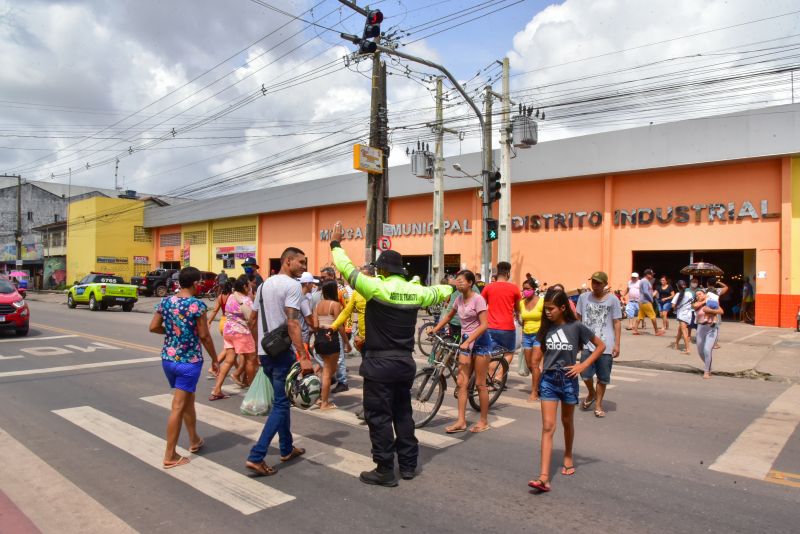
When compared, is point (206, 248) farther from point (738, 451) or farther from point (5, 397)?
point (738, 451)

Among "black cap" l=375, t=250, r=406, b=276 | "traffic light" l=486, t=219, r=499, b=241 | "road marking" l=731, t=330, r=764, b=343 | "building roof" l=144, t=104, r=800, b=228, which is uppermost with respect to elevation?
"building roof" l=144, t=104, r=800, b=228

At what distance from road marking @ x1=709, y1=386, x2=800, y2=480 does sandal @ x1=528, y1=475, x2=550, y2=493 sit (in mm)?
1753

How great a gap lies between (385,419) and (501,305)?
346cm

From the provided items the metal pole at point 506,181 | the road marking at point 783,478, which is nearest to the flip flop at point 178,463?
the road marking at point 783,478

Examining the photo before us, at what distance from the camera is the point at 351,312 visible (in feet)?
22.9

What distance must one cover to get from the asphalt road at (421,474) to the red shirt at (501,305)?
43.4 inches

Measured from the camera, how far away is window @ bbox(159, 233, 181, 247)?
148 ft

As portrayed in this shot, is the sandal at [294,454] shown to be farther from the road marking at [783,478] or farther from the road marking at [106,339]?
the road marking at [106,339]

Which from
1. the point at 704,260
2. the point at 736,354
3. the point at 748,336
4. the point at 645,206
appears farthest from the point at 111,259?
the point at 736,354

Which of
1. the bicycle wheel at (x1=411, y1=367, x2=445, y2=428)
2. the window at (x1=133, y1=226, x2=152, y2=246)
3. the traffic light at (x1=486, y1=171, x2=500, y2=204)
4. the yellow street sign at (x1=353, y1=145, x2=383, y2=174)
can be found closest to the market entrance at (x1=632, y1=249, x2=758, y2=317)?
the traffic light at (x1=486, y1=171, x2=500, y2=204)

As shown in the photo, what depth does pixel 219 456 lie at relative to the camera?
17.7 feet

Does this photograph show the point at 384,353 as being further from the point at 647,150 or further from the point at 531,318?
the point at 647,150

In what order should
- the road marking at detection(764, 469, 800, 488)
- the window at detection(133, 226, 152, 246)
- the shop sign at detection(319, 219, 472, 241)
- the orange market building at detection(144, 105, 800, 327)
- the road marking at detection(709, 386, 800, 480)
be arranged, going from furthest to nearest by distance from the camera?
the window at detection(133, 226, 152, 246)
the shop sign at detection(319, 219, 472, 241)
the orange market building at detection(144, 105, 800, 327)
the road marking at detection(709, 386, 800, 480)
the road marking at detection(764, 469, 800, 488)

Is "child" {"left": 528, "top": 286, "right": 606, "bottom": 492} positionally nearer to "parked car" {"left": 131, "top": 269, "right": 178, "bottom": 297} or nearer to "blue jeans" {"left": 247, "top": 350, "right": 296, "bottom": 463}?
"blue jeans" {"left": 247, "top": 350, "right": 296, "bottom": 463}
